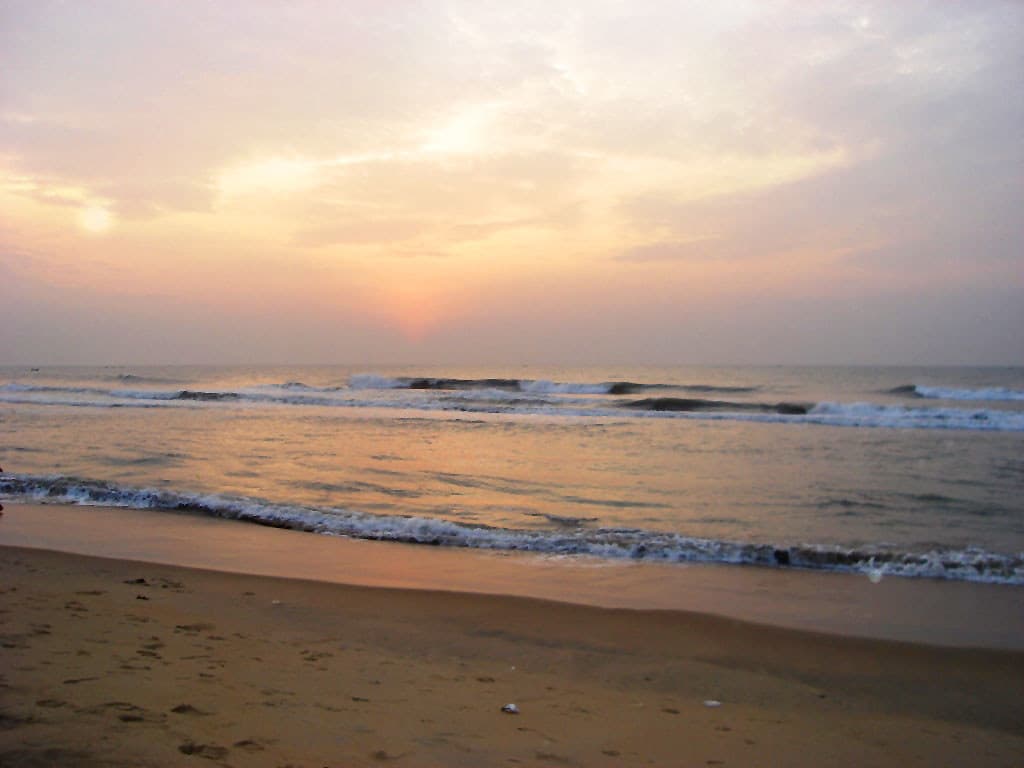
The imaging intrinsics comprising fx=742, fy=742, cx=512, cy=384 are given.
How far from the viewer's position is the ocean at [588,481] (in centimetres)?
877

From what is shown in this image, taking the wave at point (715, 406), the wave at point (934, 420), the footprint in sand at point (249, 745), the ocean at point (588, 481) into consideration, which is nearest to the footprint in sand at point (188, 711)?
the footprint in sand at point (249, 745)

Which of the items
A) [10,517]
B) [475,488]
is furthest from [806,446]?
[10,517]

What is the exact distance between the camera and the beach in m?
3.35

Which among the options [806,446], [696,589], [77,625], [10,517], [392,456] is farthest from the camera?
[806,446]

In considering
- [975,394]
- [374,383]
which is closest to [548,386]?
[374,383]

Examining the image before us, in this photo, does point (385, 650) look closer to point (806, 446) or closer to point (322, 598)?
point (322, 598)

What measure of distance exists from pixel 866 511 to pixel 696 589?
477cm

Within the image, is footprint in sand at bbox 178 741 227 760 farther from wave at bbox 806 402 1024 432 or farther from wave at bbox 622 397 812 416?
wave at bbox 622 397 812 416

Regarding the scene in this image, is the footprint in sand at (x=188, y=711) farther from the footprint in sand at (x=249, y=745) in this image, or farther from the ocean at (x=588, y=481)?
the ocean at (x=588, y=481)

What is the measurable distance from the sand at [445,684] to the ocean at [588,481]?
2561mm

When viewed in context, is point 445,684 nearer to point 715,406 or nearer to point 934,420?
point 934,420

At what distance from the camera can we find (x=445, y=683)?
452cm

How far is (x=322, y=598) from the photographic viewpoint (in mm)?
6547

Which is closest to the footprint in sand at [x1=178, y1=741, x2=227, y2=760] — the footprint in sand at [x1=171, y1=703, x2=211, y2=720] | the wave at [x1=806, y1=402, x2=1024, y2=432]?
the footprint in sand at [x1=171, y1=703, x2=211, y2=720]
